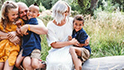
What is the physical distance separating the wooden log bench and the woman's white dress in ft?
0.94

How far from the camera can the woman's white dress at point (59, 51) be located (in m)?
2.63

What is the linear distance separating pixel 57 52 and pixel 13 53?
26.6 inches

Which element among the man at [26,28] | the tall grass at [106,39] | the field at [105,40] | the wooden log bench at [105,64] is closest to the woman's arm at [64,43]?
the man at [26,28]

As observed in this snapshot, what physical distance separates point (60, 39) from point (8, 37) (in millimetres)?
819

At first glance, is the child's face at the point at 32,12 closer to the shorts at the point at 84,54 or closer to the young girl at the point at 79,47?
the young girl at the point at 79,47

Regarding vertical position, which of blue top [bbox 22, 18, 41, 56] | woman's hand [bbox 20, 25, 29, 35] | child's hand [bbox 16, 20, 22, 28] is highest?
child's hand [bbox 16, 20, 22, 28]

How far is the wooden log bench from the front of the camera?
271cm

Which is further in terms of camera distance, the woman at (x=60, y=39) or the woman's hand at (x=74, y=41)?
the woman's hand at (x=74, y=41)

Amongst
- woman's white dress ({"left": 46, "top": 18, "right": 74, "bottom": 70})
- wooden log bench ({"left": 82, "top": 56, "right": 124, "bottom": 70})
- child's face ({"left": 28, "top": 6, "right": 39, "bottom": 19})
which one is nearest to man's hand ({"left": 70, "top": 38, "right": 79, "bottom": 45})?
woman's white dress ({"left": 46, "top": 18, "right": 74, "bottom": 70})

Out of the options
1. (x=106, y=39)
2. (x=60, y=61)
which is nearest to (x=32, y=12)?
(x=60, y=61)

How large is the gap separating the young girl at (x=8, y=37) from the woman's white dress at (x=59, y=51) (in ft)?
1.72

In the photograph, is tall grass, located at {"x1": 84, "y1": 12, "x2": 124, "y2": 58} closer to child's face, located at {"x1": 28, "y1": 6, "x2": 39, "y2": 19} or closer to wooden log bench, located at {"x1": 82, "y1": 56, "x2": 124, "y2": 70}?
wooden log bench, located at {"x1": 82, "y1": 56, "x2": 124, "y2": 70}

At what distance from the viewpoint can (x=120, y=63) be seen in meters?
2.76

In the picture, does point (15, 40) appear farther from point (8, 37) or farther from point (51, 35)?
point (51, 35)
